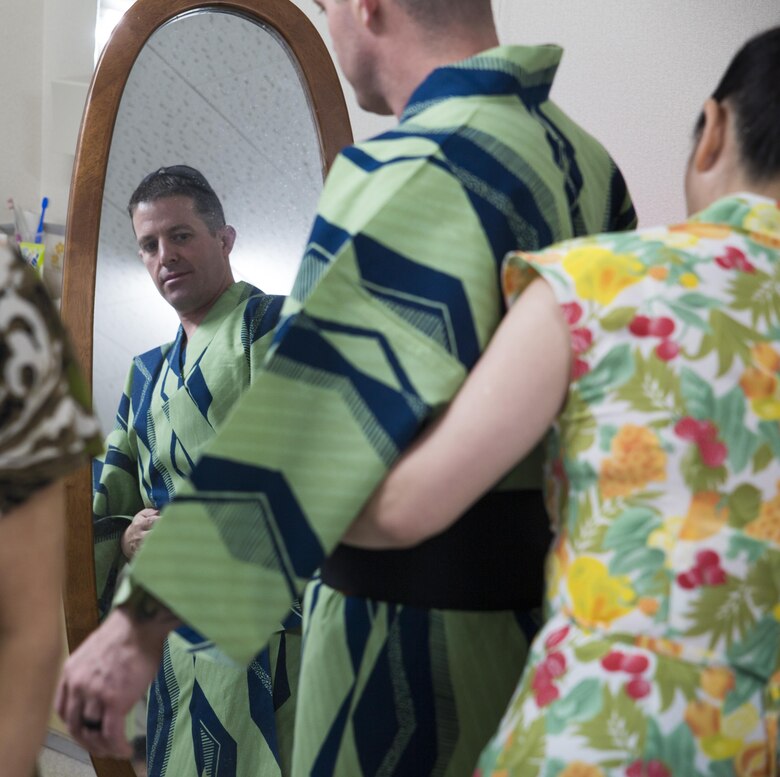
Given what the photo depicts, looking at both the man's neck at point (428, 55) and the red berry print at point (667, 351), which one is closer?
the red berry print at point (667, 351)

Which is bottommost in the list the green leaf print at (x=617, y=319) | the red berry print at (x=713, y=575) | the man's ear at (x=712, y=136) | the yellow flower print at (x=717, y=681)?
the yellow flower print at (x=717, y=681)

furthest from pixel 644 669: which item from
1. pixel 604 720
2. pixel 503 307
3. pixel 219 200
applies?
pixel 219 200

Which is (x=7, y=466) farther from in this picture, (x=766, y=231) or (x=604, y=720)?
(x=766, y=231)

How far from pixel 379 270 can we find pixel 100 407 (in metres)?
0.72

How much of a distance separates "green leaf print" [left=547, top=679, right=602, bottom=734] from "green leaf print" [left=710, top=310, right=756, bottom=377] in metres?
0.22

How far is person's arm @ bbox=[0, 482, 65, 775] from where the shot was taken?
740 mm

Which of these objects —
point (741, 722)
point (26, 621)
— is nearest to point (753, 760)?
point (741, 722)

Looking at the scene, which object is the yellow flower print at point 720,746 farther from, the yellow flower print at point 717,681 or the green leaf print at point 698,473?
the green leaf print at point 698,473

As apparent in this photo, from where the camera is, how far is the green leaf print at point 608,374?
0.76 meters

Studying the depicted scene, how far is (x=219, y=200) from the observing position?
154 cm

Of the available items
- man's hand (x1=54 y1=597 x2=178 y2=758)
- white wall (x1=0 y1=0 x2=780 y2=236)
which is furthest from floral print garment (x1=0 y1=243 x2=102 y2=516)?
white wall (x1=0 y1=0 x2=780 y2=236)

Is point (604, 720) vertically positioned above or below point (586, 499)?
below

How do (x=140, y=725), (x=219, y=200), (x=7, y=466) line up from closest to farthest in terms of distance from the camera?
1. (x=7, y=466)
2. (x=140, y=725)
3. (x=219, y=200)

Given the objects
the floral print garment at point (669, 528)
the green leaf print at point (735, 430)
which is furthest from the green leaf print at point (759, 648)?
the green leaf print at point (735, 430)
